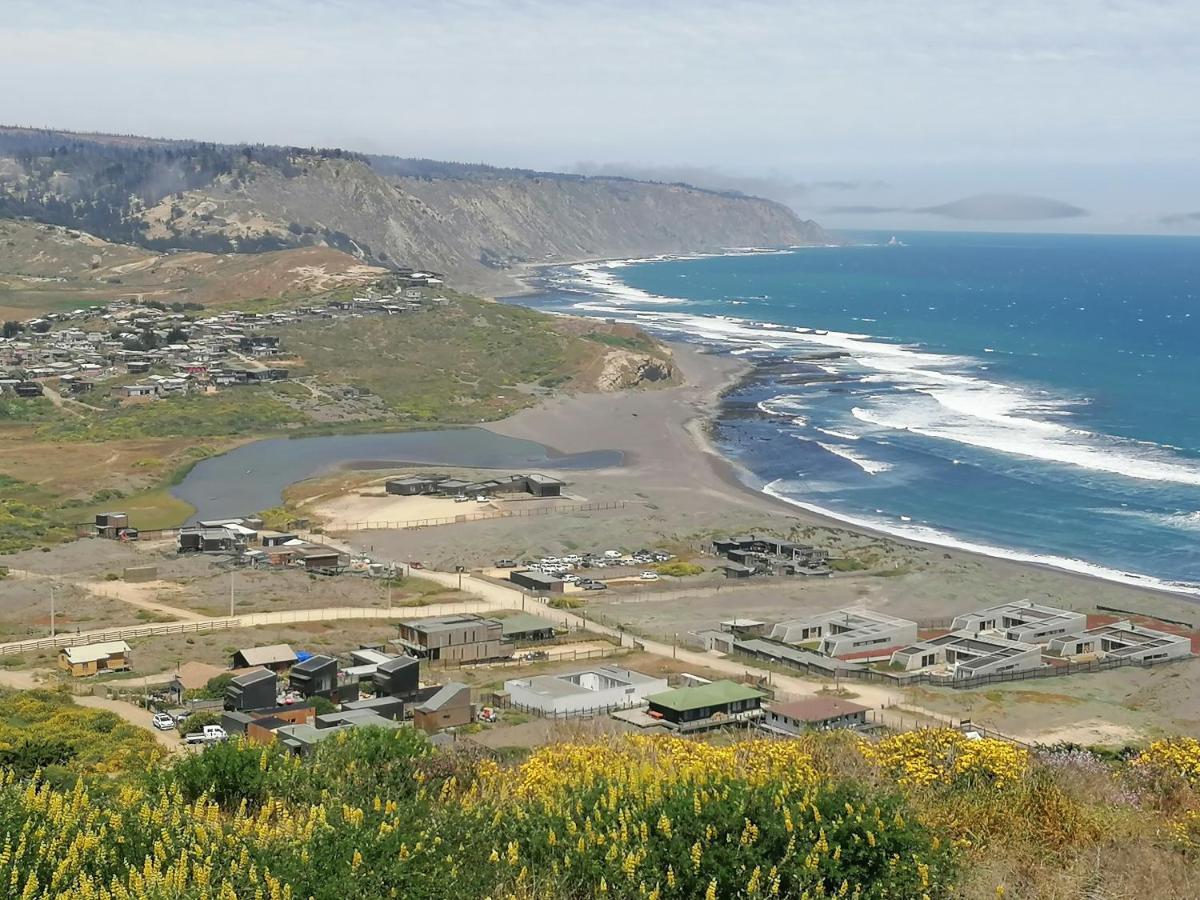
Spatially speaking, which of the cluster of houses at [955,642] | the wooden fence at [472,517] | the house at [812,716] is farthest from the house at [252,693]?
the wooden fence at [472,517]

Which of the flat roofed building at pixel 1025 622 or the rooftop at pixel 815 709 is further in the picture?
the flat roofed building at pixel 1025 622

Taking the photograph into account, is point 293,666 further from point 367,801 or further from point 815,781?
point 815,781

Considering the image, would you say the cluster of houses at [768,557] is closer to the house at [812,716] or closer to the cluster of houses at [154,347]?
the house at [812,716]

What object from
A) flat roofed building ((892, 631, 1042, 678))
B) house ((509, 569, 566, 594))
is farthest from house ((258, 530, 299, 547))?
flat roofed building ((892, 631, 1042, 678))

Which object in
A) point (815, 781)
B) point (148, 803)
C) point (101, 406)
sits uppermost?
point (815, 781)

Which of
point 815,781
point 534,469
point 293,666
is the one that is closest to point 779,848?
point 815,781

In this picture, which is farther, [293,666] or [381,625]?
[381,625]

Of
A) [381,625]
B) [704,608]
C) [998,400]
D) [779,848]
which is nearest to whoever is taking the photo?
[779,848]
